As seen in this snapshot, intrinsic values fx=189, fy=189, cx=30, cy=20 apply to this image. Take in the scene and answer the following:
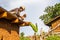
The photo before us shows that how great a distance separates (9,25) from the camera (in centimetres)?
806

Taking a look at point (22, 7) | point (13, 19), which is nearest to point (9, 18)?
point (13, 19)

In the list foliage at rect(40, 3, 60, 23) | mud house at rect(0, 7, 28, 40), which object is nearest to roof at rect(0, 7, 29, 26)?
mud house at rect(0, 7, 28, 40)

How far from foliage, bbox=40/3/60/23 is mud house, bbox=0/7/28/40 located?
3328 cm

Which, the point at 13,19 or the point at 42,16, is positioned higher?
the point at 13,19

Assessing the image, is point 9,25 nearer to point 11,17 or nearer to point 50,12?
point 11,17

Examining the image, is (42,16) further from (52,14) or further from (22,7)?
(22,7)

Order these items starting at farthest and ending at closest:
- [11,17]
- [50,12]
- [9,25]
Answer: [50,12] < [9,25] < [11,17]

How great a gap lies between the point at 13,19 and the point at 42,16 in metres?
36.5

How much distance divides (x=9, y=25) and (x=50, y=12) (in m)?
36.0

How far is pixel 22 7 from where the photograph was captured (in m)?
8.30

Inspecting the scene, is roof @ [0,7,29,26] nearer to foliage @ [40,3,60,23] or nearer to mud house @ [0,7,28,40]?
mud house @ [0,7,28,40]

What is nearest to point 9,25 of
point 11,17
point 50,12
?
point 11,17

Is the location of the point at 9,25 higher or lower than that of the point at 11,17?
lower

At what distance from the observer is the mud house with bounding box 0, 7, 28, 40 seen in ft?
23.7
